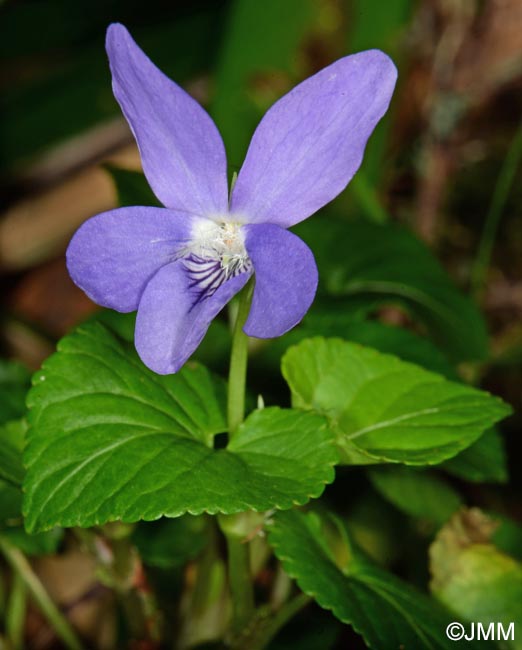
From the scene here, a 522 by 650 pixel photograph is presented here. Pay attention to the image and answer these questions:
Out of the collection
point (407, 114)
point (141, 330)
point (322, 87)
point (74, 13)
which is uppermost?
point (74, 13)

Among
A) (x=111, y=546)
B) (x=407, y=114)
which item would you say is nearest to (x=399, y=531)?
(x=111, y=546)

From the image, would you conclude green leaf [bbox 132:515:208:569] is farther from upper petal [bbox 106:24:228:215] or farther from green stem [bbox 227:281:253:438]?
upper petal [bbox 106:24:228:215]

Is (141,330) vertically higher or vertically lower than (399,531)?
higher

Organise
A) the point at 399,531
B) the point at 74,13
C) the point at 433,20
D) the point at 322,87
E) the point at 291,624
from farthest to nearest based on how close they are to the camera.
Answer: the point at 74,13, the point at 433,20, the point at 399,531, the point at 291,624, the point at 322,87

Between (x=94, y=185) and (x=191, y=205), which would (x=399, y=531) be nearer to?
(x=191, y=205)
